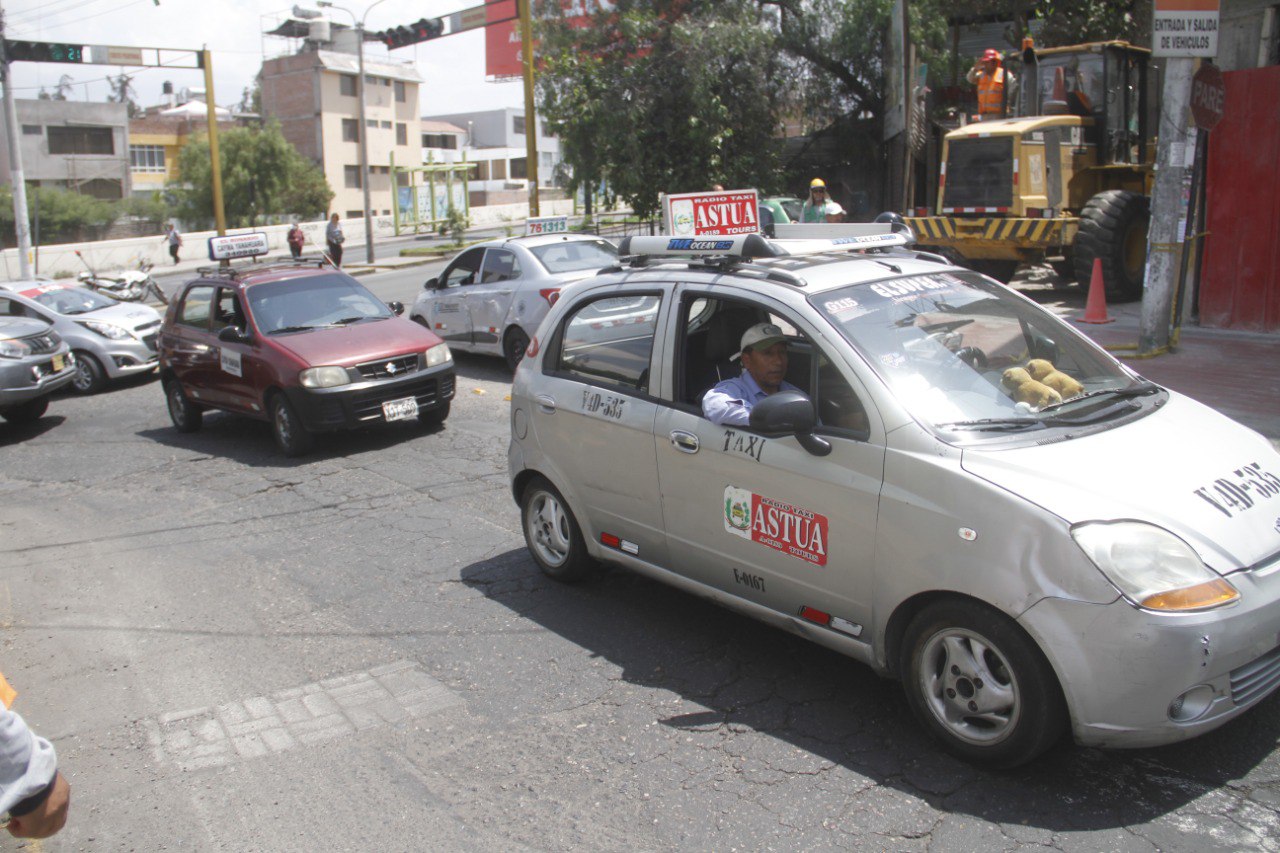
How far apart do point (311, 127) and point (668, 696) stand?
241 ft

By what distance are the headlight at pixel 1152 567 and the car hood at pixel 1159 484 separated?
0.04m

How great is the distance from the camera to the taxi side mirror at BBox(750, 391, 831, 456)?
425 cm

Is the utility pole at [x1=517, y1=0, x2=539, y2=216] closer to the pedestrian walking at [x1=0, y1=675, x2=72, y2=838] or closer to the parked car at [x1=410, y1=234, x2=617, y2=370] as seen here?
the parked car at [x1=410, y1=234, x2=617, y2=370]

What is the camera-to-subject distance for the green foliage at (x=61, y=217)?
50.8 meters

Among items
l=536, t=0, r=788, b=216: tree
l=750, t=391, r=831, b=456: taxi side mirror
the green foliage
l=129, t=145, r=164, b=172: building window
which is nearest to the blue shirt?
l=750, t=391, r=831, b=456: taxi side mirror

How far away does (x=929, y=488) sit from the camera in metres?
3.93

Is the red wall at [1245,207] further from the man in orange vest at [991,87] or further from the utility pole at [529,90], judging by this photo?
the utility pole at [529,90]

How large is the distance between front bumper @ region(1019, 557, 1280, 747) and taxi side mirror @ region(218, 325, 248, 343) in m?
8.44

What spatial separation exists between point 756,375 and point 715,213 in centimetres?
194

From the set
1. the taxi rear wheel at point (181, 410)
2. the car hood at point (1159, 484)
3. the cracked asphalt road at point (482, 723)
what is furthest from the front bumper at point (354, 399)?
the car hood at point (1159, 484)

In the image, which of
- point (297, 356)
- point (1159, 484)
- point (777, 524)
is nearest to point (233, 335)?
point (297, 356)

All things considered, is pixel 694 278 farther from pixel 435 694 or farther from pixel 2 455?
pixel 2 455

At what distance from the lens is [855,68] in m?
27.3

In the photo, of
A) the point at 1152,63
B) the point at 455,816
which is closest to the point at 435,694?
the point at 455,816
